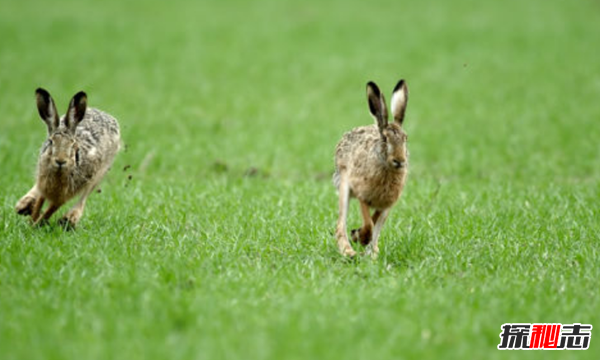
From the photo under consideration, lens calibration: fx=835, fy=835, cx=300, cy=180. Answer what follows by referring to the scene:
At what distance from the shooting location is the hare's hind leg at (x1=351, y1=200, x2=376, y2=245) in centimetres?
775

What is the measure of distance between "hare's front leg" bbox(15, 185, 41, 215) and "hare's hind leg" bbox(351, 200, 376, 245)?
337 centimetres

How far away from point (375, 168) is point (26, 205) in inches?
147

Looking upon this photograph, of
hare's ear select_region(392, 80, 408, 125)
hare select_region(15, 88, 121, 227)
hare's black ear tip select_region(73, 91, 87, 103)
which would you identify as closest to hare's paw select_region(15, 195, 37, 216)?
hare select_region(15, 88, 121, 227)

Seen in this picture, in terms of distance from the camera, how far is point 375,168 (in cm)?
754

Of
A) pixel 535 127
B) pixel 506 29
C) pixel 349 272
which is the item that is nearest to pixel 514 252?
pixel 349 272

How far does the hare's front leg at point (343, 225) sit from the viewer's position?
7.68m

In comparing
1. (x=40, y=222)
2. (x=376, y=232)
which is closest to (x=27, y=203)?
(x=40, y=222)

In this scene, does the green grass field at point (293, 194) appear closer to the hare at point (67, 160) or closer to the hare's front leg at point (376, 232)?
the hare's front leg at point (376, 232)

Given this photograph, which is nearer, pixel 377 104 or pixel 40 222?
pixel 377 104

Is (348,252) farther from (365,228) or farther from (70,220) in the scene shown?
(70,220)

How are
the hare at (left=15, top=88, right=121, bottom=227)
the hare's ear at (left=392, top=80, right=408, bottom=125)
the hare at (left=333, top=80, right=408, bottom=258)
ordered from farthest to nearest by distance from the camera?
the hare at (left=15, top=88, right=121, bottom=227)
the hare's ear at (left=392, top=80, right=408, bottom=125)
the hare at (left=333, top=80, right=408, bottom=258)

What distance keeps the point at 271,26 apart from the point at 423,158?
15036mm

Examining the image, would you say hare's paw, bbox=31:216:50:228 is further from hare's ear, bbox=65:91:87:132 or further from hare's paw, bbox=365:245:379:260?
hare's paw, bbox=365:245:379:260

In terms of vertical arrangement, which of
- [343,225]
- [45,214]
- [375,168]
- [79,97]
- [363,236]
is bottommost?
[363,236]
